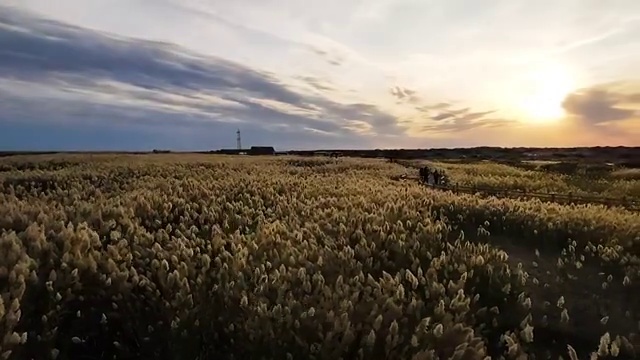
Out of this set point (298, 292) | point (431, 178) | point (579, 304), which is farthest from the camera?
point (431, 178)

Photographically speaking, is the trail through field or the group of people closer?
the trail through field

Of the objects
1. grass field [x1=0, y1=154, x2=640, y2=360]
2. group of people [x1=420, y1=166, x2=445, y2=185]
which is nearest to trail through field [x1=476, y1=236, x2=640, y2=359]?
grass field [x1=0, y1=154, x2=640, y2=360]

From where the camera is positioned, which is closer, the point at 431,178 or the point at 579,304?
the point at 579,304

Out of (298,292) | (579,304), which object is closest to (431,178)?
(579,304)

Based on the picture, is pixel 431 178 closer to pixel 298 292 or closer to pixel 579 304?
pixel 579 304

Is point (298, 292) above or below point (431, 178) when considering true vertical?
above

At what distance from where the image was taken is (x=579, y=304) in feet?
24.2

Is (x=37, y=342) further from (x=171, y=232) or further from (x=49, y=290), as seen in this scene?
(x=171, y=232)

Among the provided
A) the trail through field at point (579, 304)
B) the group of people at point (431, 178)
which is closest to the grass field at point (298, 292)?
the trail through field at point (579, 304)

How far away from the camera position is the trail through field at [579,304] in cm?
649

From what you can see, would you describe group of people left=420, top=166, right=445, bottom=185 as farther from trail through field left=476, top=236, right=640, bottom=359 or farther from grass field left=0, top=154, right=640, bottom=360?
trail through field left=476, top=236, right=640, bottom=359

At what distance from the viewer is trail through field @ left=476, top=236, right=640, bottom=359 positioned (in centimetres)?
649

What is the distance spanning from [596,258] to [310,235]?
519cm

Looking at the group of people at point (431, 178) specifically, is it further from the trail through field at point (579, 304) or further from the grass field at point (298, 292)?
the trail through field at point (579, 304)
